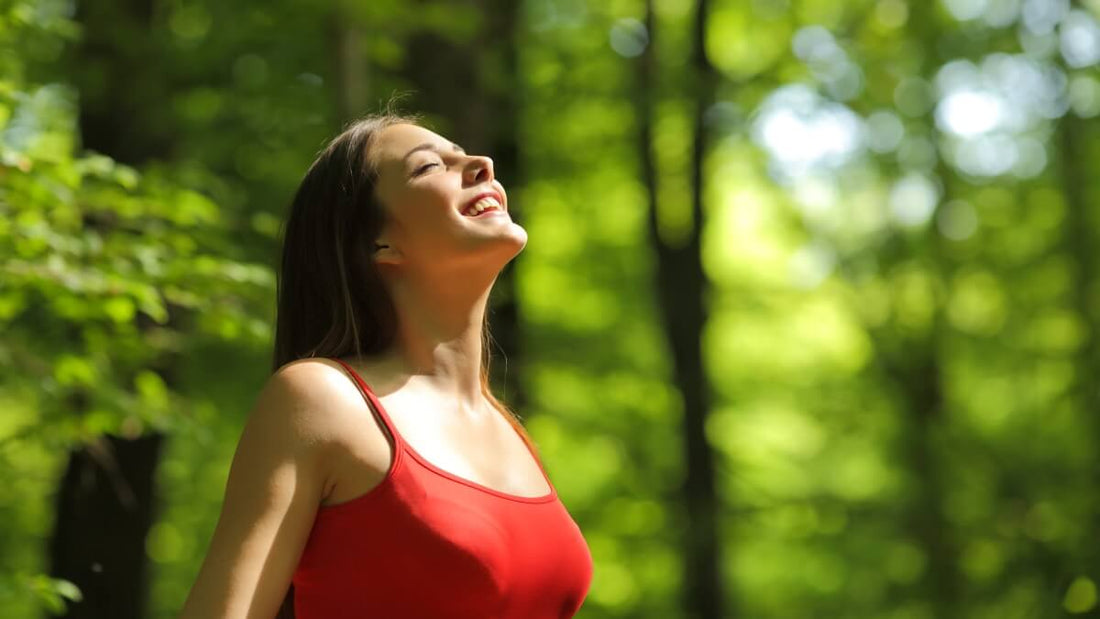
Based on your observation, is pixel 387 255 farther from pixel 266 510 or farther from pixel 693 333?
pixel 693 333

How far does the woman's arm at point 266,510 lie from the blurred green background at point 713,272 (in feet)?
10.1

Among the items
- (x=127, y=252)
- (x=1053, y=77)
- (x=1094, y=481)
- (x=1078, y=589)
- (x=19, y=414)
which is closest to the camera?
(x=127, y=252)

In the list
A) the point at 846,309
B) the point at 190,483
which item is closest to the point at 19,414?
the point at 190,483

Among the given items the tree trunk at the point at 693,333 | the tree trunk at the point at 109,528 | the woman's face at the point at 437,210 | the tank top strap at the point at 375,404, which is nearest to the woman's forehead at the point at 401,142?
the woman's face at the point at 437,210

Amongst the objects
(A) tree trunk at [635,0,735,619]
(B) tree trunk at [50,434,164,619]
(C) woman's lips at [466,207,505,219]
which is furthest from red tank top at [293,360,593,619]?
(A) tree trunk at [635,0,735,619]

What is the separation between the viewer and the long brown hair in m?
2.34

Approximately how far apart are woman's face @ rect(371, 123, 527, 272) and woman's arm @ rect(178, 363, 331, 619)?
0.40 metres

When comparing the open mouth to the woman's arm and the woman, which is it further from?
the woman's arm

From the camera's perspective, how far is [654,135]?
12.6 m

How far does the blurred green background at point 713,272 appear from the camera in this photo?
6.89 metres

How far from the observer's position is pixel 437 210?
232 centimetres

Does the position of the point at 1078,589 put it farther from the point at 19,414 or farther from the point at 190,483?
the point at 19,414

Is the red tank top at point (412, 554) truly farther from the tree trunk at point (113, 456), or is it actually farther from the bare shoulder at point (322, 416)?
the tree trunk at point (113, 456)

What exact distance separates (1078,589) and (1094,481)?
95.4 inches
